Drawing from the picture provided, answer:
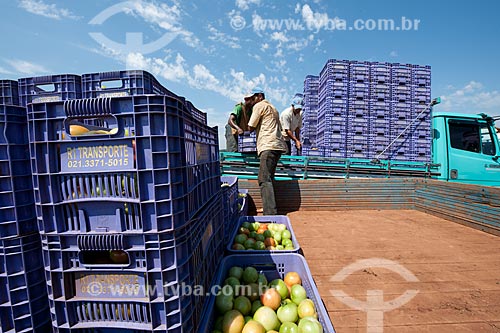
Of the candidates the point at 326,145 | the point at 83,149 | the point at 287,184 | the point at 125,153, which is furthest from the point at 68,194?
the point at 326,145

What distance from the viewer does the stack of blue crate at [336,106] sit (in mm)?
9312

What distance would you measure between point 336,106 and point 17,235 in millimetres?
9782

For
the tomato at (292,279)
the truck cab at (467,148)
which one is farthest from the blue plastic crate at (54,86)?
the truck cab at (467,148)

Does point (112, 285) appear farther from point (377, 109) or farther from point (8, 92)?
point (377, 109)

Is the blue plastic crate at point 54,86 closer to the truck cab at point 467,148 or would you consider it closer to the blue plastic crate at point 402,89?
the truck cab at point 467,148

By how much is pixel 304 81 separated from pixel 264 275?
12080mm

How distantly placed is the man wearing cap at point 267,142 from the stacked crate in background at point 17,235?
3.43m

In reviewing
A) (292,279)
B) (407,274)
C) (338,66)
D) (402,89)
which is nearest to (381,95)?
(402,89)

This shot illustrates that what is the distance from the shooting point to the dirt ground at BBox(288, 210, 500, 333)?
71.1 inches

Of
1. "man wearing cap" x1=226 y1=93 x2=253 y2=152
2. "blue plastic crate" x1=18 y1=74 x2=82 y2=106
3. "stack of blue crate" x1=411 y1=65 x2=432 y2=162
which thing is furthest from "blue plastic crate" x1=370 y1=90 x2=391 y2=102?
"blue plastic crate" x1=18 y1=74 x2=82 y2=106

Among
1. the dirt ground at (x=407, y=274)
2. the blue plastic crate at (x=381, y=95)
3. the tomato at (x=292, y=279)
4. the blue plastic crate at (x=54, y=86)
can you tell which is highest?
the blue plastic crate at (x=381, y=95)

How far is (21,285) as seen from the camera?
1.23 m

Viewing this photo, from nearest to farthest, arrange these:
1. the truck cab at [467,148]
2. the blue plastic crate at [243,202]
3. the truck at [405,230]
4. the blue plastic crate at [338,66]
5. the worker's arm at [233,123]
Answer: the truck at [405,230] < the blue plastic crate at [243,202] < the worker's arm at [233,123] < the truck cab at [467,148] < the blue plastic crate at [338,66]

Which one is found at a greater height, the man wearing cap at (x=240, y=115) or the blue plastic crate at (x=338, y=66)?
the blue plastic crate at (x=338, y=66)
